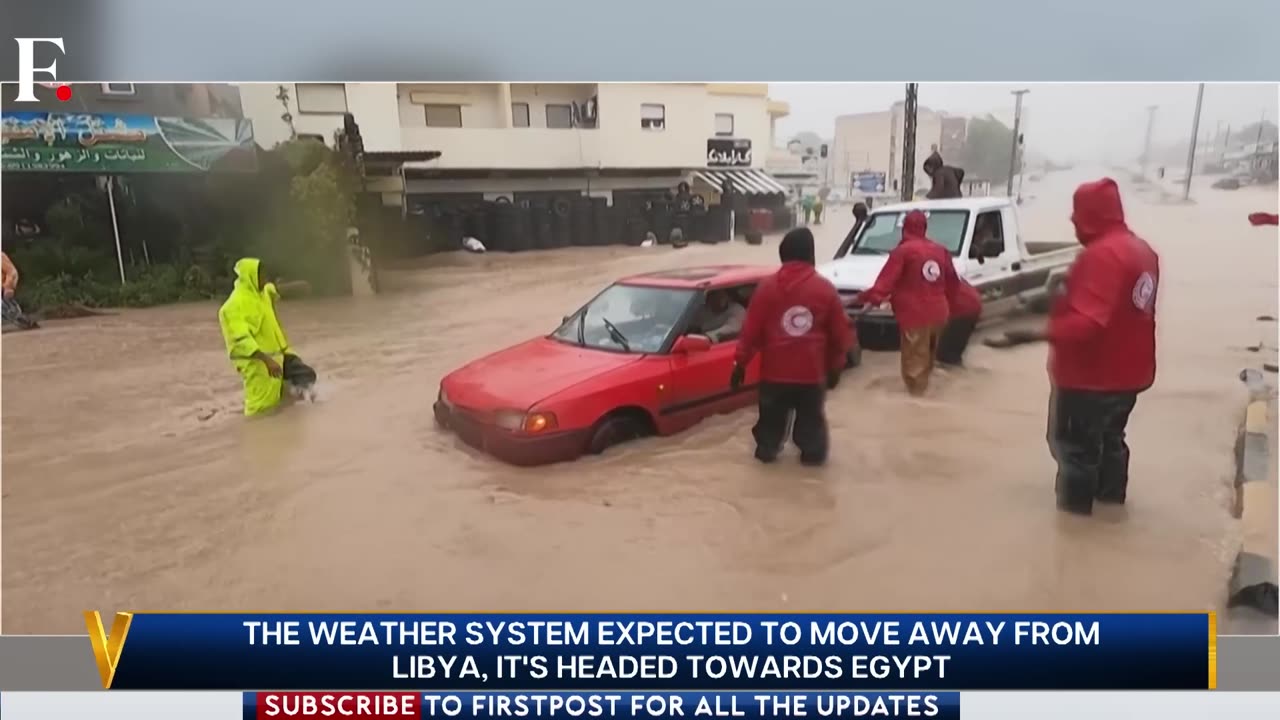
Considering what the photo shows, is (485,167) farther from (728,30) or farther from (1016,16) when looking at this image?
(1016,16)

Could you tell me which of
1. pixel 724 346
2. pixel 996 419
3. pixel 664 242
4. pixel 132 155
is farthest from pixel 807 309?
pixel 132 155

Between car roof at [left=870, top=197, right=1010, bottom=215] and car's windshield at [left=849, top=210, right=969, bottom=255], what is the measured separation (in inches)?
0.7

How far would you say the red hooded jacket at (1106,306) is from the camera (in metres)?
2.05

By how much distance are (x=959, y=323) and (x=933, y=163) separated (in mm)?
582

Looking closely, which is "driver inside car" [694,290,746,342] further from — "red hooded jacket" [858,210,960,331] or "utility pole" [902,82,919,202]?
"utility pole" [902,82,919,202]

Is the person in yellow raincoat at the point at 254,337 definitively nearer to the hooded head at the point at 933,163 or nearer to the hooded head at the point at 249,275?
the hooded head at the point at 249,275

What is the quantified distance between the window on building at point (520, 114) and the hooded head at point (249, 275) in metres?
1.05

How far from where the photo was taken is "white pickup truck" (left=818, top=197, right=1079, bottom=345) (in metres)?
2.28

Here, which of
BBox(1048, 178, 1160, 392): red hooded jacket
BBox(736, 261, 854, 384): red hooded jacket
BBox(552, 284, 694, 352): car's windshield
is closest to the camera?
BBox(1048, 178, 1160, 392): red hooded jacket

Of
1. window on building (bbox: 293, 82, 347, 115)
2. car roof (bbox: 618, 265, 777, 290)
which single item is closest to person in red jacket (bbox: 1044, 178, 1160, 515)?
car roof (bbox: 618, 265, 777, 290)

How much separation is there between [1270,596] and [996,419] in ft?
3.35

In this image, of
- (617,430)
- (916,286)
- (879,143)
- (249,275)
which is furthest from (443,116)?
(916,286)

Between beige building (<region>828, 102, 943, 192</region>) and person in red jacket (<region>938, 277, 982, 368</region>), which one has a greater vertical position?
beige building (<region>828, 102, 943, 192</region>)

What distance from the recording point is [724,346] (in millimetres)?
2357
